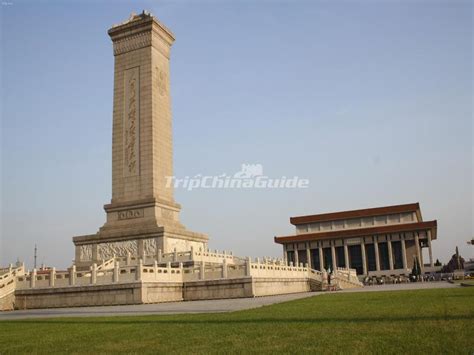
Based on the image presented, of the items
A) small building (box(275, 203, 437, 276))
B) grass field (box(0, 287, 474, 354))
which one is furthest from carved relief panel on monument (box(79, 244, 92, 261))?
small building (box(275, 203, 437, 276))

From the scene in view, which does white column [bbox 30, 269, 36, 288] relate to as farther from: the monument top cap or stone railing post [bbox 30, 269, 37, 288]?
the monument top cap

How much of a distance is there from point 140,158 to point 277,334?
29.2 m

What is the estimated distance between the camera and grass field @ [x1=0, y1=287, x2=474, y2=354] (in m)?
6.97

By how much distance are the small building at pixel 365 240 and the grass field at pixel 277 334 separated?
4883 centimetres

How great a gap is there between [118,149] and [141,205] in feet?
16.3

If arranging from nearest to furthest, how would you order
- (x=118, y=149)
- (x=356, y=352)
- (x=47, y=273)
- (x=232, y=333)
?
(x=356, y=352) < (x=232, y=333) < (x=47, y=273) < (x=118, y=149)

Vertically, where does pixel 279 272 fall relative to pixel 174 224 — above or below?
below

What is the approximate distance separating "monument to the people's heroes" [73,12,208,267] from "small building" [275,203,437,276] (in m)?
28.3

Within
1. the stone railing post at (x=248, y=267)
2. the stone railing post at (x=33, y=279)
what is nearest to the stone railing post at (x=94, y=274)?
the stone railing post at (x=33, y=279)

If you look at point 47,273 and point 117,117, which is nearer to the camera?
point 47,273

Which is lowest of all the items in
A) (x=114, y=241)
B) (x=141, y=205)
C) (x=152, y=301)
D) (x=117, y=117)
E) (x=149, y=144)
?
(x=152, y=301)

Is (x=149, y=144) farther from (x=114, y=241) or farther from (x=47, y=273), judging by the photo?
(x=47, y=273)

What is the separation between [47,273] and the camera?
85.8ft

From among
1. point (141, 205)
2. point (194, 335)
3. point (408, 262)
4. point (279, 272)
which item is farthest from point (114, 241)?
point (408, 262)
